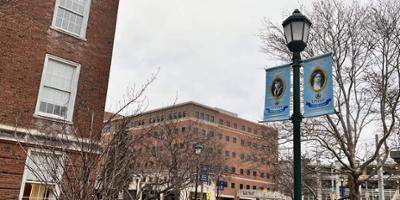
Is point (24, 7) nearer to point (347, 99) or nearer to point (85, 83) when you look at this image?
point (85, 83)

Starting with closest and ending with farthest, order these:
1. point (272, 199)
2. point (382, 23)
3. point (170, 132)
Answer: point (382, 23)
point (170, 132)
point (272, 199)

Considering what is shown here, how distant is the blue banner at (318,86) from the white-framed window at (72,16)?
12.5 metres

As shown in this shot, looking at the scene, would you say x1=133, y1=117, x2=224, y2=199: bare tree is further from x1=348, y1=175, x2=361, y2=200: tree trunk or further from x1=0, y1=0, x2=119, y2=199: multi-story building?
x1=348, y1=175, x2=361, y2=200: tree trunk

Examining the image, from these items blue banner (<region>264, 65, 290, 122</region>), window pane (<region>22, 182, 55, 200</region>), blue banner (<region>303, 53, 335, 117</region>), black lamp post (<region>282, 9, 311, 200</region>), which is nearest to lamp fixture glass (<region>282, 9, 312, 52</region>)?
black lamp post (<region>282, 9, 311, 200</region>)

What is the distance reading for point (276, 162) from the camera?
25609mm

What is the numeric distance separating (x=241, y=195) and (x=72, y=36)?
70.0 metres

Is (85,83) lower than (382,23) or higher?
lower

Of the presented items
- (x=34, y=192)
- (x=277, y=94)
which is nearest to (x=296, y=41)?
(x=277, y=94)

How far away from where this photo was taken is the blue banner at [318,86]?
20.1ft

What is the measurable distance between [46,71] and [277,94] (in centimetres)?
1145

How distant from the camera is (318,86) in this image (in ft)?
20.8

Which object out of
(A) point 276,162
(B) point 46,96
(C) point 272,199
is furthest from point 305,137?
(C) point 272,199

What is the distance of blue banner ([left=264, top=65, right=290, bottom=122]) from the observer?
6.72 m

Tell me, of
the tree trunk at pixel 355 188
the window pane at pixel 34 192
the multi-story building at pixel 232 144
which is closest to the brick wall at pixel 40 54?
the window pane at pixel 34 192
